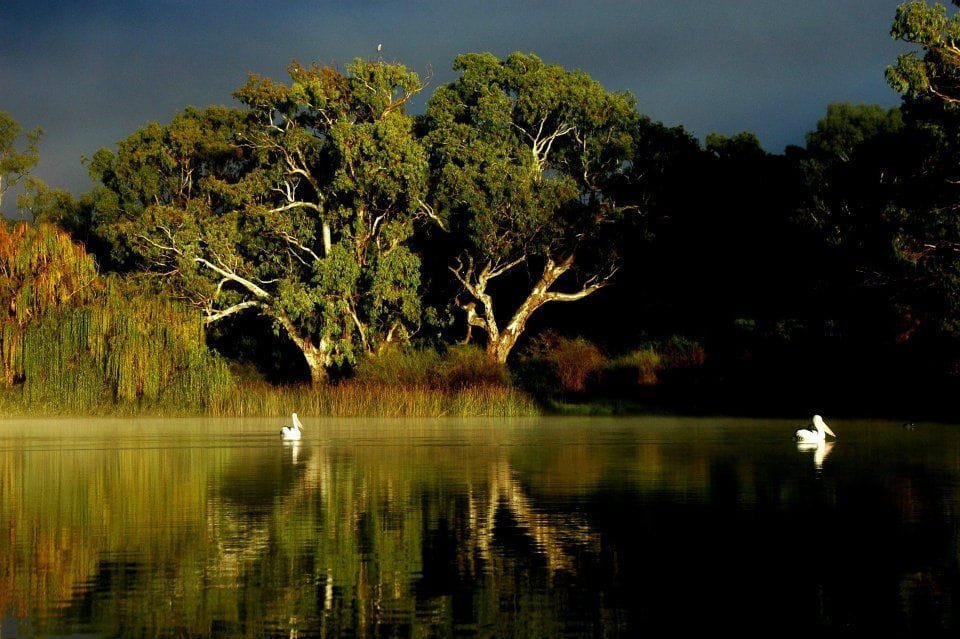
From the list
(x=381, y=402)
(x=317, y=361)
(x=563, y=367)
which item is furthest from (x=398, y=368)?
(x=563, y=367)

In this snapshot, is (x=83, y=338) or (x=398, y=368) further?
(x=398, y=368)

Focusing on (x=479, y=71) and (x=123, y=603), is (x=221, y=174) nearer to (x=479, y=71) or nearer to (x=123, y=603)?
(x=479, y=71)

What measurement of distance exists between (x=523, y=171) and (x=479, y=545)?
35.9m

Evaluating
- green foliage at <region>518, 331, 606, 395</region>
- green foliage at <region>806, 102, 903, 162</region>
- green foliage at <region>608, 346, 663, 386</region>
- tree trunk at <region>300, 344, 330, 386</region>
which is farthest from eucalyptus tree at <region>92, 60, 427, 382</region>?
green foliage at <region>806, 102, 903, 162</region>

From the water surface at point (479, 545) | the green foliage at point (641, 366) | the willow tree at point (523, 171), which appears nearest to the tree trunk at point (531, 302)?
the willow tree at point (523, 171)

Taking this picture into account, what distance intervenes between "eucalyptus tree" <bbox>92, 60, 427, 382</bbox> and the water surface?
23279mm

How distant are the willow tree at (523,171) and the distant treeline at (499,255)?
0.36 feet

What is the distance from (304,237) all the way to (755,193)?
1695 centimetres

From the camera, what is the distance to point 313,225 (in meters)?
48.8

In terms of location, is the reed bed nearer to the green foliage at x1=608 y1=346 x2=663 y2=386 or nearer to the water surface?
the green foliage at x1=608 y1=346 x2=663 y2=386

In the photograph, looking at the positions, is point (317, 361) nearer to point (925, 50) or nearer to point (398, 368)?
point (398, 368)

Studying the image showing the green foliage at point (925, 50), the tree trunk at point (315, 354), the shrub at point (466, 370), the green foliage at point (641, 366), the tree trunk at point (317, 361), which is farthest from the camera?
the tree trunk at point (317, 361)

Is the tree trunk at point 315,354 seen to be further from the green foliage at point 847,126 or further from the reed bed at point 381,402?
the green foliage at point 847,126

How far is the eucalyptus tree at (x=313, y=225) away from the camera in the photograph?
4569 centimetres
